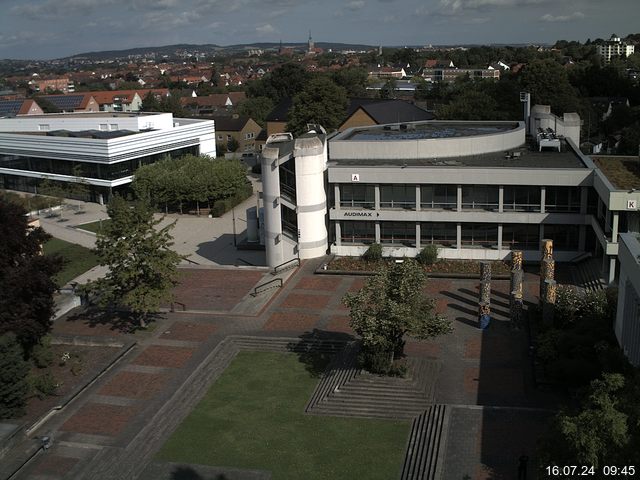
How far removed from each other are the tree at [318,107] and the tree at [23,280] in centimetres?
5004

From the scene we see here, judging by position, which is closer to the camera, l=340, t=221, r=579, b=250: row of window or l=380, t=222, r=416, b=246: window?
l=340, t=221, r=579, b=250: row of window

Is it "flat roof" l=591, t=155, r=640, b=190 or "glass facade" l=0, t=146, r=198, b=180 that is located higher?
"flat roof" l=591, t=155, r=640, b=190

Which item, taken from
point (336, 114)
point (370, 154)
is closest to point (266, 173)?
point (370, 154)

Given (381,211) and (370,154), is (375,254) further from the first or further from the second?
(370,154)

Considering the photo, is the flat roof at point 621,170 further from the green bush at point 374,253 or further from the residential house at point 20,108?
the residential house at point 20,108

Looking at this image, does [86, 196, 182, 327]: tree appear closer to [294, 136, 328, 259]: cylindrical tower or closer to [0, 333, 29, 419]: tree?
[0, 333, 29, 419]: tree

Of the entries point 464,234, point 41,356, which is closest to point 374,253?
point 464,234

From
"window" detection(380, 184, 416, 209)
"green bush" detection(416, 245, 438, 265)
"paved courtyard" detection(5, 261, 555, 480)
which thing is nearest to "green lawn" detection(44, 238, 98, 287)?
"paved courtyard" detection(5, 261, 555, 480)

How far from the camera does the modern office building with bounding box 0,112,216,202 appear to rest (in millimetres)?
69938

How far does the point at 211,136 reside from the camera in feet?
273

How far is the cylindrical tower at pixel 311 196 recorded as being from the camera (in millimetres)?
42219

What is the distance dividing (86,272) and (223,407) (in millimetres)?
24326

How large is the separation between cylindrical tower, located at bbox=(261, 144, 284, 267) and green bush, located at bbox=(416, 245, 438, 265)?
8466 millimetres

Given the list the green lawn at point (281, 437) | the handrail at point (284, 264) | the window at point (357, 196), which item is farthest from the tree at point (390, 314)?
the window at point (357, 196)
